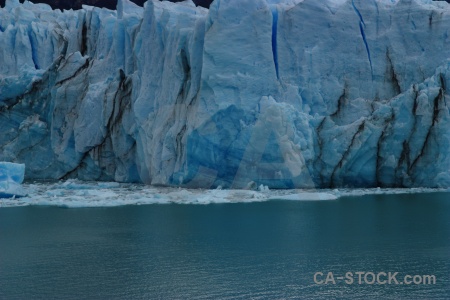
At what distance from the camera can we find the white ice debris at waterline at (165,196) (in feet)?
42.2

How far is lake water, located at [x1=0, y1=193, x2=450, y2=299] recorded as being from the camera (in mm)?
6199

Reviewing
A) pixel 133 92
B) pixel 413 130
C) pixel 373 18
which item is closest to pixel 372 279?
pixel 413 130

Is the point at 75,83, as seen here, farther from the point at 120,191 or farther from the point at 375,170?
the point at 375,170

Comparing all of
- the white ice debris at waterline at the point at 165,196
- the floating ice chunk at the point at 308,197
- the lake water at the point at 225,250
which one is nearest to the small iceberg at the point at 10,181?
A: the white ice debris at waterline at the point at 165,196

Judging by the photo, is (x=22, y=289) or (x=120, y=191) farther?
(x=120, y=191)

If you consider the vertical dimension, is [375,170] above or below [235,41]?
below

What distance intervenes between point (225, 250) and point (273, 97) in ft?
23.9

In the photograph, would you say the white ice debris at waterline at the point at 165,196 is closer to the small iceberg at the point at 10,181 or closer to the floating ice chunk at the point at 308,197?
the floating ice chunk at the point at 308,197

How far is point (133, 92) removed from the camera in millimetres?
16906

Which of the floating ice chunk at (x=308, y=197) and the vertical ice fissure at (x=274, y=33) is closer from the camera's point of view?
the floating ice chunk at (x=308, y=197)

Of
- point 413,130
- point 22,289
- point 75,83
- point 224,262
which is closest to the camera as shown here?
point 22,289

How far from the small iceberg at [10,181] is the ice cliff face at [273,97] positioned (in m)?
3.12

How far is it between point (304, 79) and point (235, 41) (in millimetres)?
1814

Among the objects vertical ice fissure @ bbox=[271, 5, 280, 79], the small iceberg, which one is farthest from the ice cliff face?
the small iceberg
